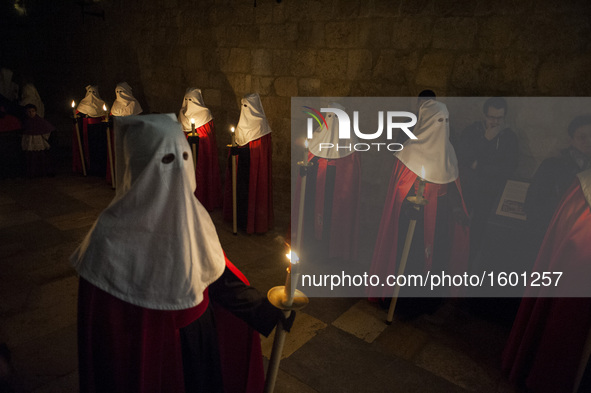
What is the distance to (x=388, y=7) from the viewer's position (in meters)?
4.89

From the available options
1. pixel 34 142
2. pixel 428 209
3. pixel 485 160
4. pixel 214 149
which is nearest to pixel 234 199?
pixel 214 149

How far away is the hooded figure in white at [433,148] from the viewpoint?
133 inches

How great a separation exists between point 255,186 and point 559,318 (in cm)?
377

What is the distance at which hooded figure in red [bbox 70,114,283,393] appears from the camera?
65.7 inches

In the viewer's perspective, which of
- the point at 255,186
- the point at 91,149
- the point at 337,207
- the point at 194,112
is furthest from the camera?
the point at 91,149

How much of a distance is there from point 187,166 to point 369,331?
2.57m

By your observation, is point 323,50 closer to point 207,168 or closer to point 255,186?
point 255,186

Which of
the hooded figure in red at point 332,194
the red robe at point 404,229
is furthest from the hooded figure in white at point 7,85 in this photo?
the red robe at point 404,229

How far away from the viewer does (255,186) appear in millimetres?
5312

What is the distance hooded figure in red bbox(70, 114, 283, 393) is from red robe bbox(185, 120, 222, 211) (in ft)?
13.8

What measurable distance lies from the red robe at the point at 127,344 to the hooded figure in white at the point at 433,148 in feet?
7.85

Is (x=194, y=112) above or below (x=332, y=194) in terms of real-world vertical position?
above

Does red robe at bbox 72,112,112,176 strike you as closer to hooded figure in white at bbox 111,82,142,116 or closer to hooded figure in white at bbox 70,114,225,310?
hooded figure in white at bbox 111,82,142,116

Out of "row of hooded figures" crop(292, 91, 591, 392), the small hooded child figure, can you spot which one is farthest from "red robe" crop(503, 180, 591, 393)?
the small hooded child figure
